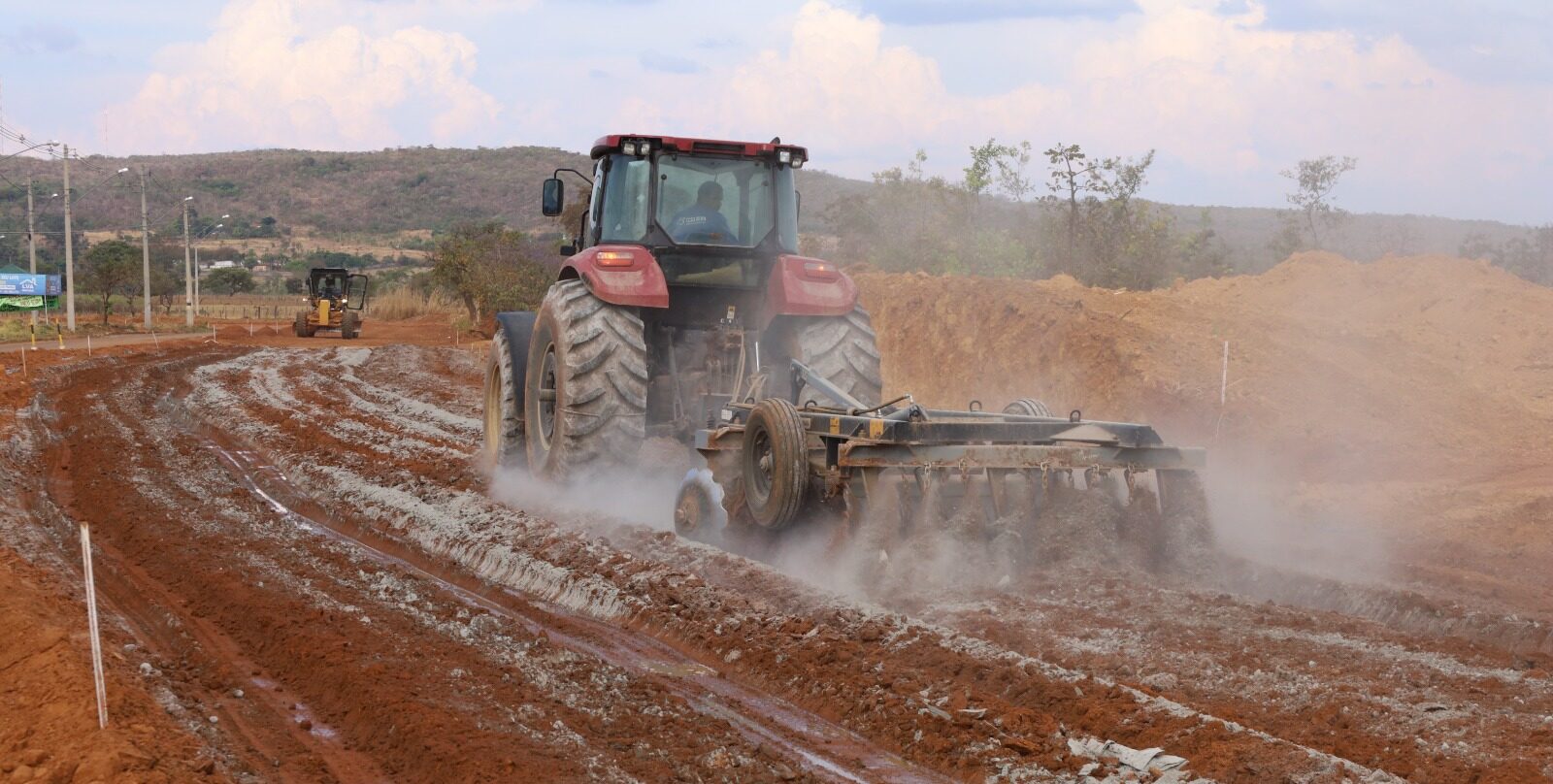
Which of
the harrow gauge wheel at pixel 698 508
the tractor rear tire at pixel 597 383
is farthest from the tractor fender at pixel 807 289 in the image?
the harrow gauge wheel at pixel 698 508

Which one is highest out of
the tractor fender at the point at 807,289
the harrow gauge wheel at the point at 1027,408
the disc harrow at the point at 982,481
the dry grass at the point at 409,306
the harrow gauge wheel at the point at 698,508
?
the tractor fender at the point at 807,289

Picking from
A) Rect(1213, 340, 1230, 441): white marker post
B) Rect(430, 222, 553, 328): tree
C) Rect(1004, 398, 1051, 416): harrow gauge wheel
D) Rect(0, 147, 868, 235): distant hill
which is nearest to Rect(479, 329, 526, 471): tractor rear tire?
Rect(1004, 398, 1051, 416): harrow gauge wheel

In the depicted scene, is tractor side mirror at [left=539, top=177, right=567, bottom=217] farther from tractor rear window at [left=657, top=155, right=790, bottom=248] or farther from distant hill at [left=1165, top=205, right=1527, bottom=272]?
distant hill at [left=1165, top=205, right=1527, bottom=272]

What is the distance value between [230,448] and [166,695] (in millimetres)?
9956

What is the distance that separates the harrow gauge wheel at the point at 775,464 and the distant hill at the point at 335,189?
3361 inches

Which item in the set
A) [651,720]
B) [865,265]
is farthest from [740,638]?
[865,265]

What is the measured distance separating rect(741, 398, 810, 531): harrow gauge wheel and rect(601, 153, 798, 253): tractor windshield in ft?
6.83

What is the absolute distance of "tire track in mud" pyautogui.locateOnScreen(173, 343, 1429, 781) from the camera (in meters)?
5.25

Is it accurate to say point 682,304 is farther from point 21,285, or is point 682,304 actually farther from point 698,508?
point 21,285

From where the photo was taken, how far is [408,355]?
30.9 meters

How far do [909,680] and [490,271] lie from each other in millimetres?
36177

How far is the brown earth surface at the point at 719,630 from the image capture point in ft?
17.6

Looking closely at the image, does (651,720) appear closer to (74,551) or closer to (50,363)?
(74,551)

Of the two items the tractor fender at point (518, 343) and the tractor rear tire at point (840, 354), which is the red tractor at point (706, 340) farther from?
the tractor fender at point (518, 343)
